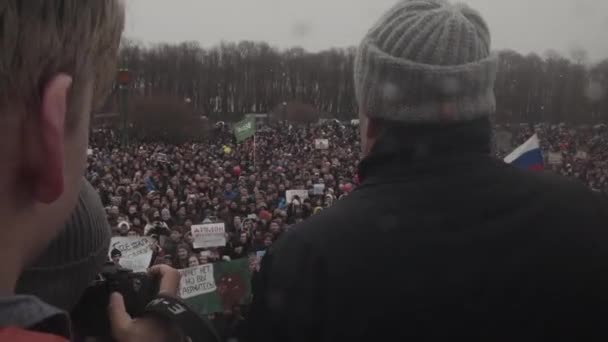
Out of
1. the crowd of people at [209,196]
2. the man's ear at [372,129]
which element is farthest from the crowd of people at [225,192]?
the man's ear at [372,129]

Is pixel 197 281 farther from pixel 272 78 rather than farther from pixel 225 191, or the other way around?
pixel 272 78

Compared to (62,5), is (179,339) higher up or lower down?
lower down

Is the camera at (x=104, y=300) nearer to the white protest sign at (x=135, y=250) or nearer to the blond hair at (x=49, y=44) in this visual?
the blond hair at (x=49, y=44)

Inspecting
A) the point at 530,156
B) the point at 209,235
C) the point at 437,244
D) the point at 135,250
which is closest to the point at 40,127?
the point at 437,244

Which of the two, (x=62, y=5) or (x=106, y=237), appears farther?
(x=106, y=237)

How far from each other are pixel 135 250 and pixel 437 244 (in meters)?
6.50

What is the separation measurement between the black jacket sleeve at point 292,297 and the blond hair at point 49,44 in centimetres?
47

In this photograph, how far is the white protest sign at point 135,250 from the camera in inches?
276

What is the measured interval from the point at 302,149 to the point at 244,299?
2111 centimetres

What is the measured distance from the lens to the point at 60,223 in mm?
771

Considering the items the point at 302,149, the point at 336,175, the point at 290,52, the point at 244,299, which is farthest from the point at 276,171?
the point at 290,52

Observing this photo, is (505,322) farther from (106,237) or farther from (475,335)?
(106,237)

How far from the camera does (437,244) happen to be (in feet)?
3.61

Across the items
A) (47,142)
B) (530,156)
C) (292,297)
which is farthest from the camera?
(530,156)
